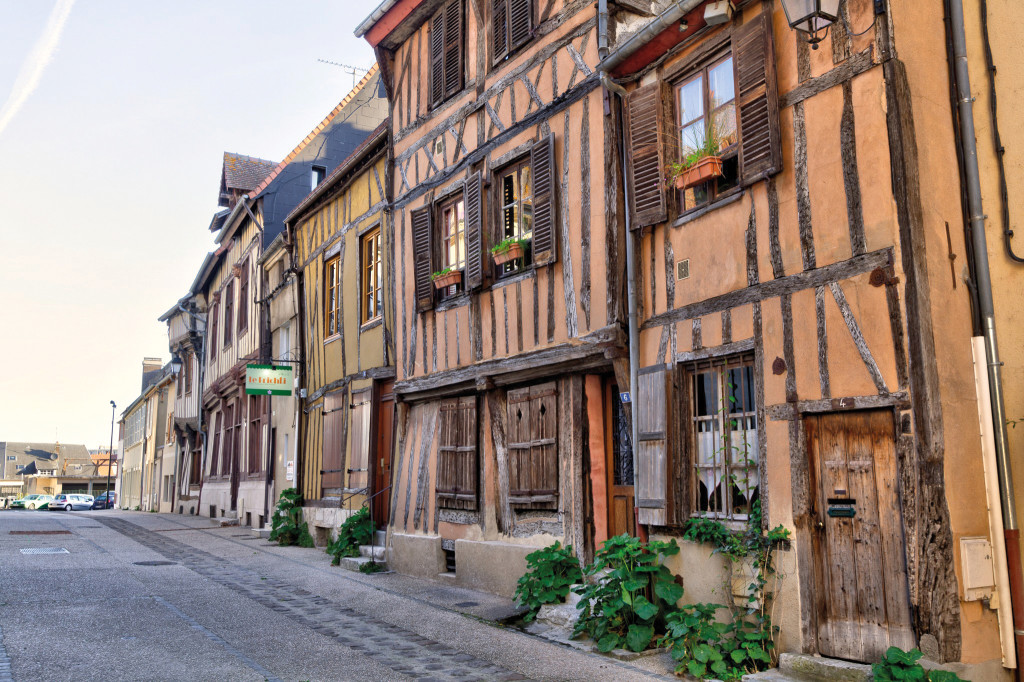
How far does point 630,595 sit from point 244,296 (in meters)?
15.8

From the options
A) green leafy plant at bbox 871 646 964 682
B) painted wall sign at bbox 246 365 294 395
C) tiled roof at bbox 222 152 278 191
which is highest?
tiled roof at bbox 222 152 278 191

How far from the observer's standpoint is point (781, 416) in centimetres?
580

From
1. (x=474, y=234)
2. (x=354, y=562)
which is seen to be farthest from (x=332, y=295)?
(x=474, y=234)

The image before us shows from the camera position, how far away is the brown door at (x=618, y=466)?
7.68 meters

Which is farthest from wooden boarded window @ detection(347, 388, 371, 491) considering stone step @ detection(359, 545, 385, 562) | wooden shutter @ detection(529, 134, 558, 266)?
wooden shutter @ detection(529, 134, 558, 266)

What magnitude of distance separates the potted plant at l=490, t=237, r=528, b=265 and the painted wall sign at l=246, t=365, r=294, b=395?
22.4 feet

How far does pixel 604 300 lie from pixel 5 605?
6.01 m

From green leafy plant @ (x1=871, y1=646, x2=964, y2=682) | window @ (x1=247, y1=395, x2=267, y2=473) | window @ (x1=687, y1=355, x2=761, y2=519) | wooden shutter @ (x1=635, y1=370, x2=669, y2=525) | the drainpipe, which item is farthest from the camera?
window @ (x1=247, y1=395, x2=267, y2=473)

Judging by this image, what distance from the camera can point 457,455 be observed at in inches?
394

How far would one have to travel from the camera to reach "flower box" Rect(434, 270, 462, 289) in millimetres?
9875

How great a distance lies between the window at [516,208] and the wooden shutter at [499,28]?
1.32m

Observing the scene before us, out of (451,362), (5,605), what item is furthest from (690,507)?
(5,605)

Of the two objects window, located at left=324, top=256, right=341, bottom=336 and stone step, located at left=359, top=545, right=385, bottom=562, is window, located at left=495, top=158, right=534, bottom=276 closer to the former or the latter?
stone step, located at left=359, top=545, right=385, bottom=562

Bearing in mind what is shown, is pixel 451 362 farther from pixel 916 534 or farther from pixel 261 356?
pixel 261 356
